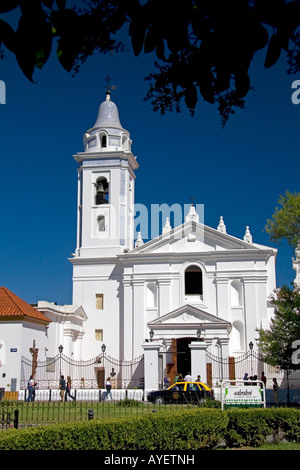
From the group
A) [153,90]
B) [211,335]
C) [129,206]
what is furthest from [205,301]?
[153,90]

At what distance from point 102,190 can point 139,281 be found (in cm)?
693

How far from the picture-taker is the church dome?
124 feet

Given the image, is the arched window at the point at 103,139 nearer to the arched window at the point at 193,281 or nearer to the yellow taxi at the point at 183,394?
the arched window at the point at 193,281

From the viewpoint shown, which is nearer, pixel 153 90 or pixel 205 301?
pixel 153 90

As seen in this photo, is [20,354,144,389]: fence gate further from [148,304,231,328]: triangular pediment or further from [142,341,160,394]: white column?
[148,304,231,328]: triangular pediment

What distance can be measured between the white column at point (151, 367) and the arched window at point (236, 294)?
9.59 m

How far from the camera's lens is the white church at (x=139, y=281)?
31.4m

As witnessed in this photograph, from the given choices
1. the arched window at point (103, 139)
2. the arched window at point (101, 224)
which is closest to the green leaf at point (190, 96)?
the arched window at point (101, 224)

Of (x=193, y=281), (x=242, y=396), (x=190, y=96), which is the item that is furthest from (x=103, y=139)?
(x=190, y=96)

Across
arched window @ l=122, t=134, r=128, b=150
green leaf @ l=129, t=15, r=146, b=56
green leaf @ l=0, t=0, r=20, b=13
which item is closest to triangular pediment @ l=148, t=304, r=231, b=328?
arched window @ l=122, t=134, r=128, b=150

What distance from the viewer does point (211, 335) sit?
30.8 metres
